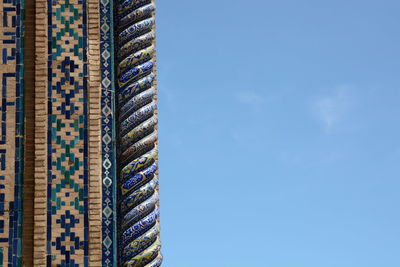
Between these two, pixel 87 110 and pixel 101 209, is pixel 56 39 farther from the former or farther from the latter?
pixel 101 209

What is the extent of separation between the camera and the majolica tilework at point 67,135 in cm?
641

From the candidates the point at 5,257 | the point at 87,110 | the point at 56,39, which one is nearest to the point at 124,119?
the point at 87,110

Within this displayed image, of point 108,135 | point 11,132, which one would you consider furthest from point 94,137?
point 11,132

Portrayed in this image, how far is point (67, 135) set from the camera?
21.7 ft

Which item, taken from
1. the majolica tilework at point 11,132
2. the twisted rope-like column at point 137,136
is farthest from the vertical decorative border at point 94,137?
the majolica tilework at point 11,132

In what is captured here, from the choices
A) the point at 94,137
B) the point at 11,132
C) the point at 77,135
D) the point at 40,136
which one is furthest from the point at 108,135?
the point at 11,132

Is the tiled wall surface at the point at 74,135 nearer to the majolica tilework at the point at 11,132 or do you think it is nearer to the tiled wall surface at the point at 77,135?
the tiled wall surface at the point at 77,135

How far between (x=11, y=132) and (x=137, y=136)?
2.84ft

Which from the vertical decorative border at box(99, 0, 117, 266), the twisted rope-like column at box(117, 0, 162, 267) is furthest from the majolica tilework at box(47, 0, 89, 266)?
the twisted rope-like column at box(117, 0, 162, 267)

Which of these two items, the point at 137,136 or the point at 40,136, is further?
the point at 137,136

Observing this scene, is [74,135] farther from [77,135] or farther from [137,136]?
[137,136]

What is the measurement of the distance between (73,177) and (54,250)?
51 centimetres

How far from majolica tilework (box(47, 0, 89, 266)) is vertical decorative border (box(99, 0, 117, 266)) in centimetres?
12

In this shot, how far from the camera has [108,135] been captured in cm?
668
